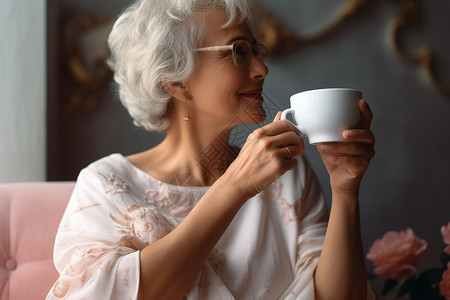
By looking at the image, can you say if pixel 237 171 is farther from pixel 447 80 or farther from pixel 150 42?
pixel 447 80

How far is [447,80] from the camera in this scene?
208cm

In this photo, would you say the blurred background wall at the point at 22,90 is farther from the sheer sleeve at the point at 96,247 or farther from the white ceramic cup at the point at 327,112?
the white ceramic cup at the point at 327,112

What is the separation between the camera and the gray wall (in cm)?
208

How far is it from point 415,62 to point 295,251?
4.70 feet

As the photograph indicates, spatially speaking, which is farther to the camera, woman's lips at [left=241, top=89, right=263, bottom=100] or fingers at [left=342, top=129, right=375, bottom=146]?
woman's lips at [left=241, top=89, right=263, bottom=100]

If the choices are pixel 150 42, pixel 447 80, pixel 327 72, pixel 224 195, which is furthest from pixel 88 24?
pixel 447 80

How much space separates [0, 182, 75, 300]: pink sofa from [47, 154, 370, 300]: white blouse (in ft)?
0.36

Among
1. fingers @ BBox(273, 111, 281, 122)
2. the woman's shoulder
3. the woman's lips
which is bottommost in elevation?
the woman's shoulder

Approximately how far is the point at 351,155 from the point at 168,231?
48 cm

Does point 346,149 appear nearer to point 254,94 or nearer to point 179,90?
point 254,94

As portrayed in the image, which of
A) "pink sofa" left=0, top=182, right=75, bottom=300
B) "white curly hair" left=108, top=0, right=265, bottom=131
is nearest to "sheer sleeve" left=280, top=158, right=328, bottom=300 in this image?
"white curly hair" left=108, top=0, right=265, bottom=131

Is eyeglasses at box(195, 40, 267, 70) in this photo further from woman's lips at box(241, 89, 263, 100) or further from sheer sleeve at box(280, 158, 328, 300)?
sheer sleeve at box(280, 158, 328, 300)

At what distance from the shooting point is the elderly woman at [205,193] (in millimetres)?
853

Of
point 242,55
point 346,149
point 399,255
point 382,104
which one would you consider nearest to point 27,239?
point 242,55
